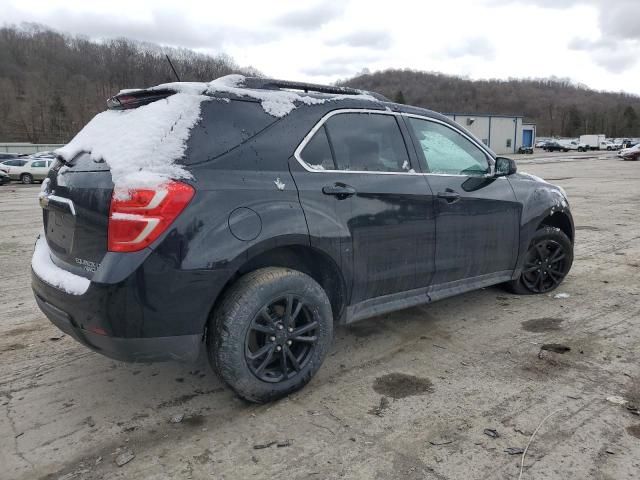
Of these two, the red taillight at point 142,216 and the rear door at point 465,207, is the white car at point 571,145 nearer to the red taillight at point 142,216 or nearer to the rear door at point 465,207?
the rear door at point 465,207

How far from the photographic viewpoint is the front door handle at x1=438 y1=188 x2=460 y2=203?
3.80 m

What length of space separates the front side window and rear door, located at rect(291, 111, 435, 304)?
0.21 m

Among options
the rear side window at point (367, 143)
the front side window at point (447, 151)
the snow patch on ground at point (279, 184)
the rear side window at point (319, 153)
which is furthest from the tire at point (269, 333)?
the front side window at point (447, 151)

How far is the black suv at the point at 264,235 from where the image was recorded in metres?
2.59

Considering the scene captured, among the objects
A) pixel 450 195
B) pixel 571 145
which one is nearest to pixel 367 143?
pixel 450 195

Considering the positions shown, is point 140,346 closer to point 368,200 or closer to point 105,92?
point 368,200

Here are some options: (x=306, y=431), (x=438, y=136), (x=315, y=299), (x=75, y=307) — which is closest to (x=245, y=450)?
(x=306, y=431)

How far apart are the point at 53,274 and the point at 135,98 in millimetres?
1156

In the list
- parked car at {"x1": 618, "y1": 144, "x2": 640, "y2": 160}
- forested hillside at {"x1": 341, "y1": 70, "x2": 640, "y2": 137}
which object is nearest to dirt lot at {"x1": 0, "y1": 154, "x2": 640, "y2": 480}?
parked car at {"x1": 618, "y1": 144, "x2": 640, "y2": 160}

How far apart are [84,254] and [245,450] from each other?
1321mm

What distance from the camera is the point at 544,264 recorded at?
5055mm

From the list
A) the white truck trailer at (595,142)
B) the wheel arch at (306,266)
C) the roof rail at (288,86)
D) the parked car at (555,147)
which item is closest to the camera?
the wheel arch at (306,266)

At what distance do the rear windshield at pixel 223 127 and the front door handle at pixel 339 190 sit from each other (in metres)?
0.51

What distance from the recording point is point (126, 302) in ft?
8.30
